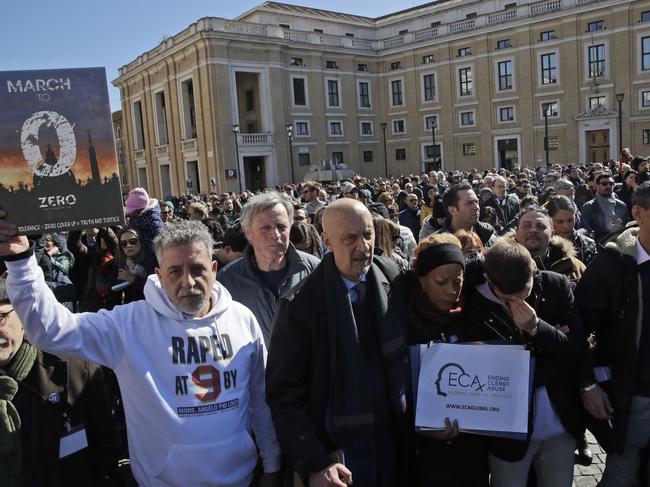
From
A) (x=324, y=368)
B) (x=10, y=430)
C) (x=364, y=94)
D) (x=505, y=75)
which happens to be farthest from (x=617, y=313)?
(x=364, y=94)

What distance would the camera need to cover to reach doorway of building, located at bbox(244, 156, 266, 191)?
46.6m

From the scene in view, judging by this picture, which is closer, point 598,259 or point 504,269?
point 504,269

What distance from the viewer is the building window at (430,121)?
49188 millimetres

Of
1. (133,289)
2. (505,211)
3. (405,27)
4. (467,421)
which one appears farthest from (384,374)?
(405,27)

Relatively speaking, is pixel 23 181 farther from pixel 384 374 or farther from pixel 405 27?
pixel 405 27

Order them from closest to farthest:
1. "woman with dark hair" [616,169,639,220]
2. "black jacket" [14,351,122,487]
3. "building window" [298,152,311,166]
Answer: "black jacket" [14,351,122,487] → "woman with dark hair" [616,169,639,220] → "building window" [298,152,311,166]

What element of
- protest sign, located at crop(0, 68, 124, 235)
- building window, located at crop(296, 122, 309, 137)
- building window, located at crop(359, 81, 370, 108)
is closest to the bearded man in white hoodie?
protest sign, located at crop(0, 68, 124, 235)

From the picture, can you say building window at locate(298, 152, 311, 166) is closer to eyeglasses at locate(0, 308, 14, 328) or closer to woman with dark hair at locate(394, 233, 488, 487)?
woman with dark hair at locate(394, 233, 488, 487)

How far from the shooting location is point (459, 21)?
4762 centimetres

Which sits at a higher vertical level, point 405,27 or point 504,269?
point 405,27

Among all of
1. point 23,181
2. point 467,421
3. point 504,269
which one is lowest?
point 467,421

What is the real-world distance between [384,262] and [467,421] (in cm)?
94

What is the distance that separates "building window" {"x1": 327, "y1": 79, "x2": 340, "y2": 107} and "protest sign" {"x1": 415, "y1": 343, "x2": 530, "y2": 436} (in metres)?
48.0

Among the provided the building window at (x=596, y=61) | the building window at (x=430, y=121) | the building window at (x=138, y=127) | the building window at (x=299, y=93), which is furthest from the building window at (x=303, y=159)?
the building window at (x=596, y=61)
